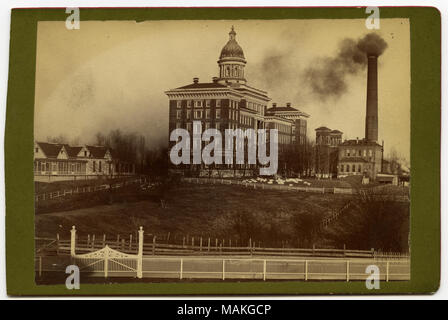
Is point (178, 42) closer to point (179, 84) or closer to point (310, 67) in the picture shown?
point (179, 84)

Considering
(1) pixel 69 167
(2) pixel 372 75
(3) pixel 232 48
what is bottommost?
(1) pixel 69 167

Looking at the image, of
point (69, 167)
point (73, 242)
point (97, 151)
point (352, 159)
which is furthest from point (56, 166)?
point (352, 159)

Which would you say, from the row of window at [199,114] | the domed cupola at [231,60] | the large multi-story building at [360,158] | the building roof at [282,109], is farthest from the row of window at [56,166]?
the large multi-story building at [360,158]

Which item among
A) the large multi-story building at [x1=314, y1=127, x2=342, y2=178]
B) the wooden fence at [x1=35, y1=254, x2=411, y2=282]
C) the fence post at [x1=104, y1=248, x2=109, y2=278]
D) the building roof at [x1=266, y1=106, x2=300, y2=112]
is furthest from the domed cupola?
the fence post at [x1=104, y1=248, x2=109, y2=278]

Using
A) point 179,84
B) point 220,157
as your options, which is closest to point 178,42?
point 179,84

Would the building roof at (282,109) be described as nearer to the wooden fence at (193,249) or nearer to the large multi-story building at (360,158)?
the large multi-story building at (360,158)

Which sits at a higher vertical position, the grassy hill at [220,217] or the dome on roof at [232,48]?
the dome on roof at [232,48]

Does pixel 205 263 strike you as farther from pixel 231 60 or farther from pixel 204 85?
pixel 231 60

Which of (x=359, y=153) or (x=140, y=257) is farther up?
(x=359, y=153)
